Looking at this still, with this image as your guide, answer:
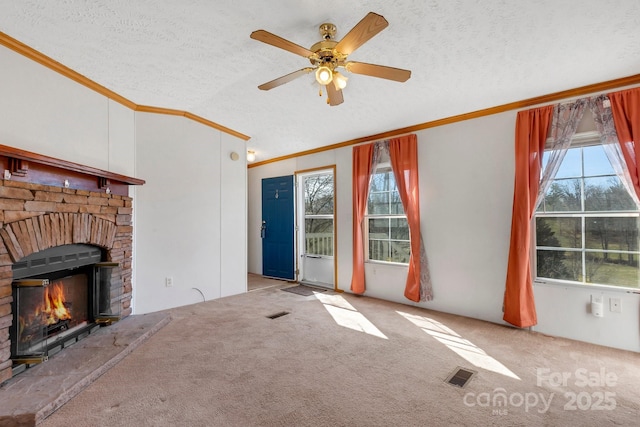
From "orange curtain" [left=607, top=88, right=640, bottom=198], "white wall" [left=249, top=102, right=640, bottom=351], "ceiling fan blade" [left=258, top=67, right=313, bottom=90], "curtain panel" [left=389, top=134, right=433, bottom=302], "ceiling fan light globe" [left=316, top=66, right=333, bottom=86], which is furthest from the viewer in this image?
"curtain panel" [left=389, top=134, right=433, bottom=302]

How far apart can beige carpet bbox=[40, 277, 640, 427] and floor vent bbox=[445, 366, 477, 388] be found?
0.05 m

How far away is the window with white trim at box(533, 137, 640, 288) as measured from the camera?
2803 millimetres

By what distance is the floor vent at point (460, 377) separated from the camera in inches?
86.0

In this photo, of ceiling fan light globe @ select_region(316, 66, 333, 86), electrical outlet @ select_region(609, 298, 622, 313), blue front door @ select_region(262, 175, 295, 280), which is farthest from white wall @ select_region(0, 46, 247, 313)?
electrical outlet @ select_region(609, 298, 622, 313)

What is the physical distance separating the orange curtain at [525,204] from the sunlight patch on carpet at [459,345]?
736 mm

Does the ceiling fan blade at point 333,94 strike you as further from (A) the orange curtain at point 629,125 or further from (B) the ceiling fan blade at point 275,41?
(A) the orange curtain at point 629,125

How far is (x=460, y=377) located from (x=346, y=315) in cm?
164

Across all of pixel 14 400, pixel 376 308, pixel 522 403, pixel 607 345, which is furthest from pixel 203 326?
pixel 607 345

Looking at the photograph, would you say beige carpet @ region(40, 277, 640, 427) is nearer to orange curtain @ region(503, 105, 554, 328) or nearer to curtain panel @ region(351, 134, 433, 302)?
orange curtain @ region(503, 105, 554, 328)

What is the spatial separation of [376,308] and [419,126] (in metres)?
2.55

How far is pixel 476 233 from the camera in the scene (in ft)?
11.8

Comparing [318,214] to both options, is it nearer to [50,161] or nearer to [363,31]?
[50,161]

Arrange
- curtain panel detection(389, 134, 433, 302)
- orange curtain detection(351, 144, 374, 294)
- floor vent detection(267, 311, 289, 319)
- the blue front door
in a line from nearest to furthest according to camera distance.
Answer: floor vent detection(267, 311, 289, 319) → curtain panel detection(389, 134, 433, 302) → orange curtain detection(351, 144, 374, 294) → the blue front door

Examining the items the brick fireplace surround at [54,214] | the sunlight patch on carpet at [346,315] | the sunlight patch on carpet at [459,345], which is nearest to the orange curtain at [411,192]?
the sunlight patch on carpet at [459,345]
